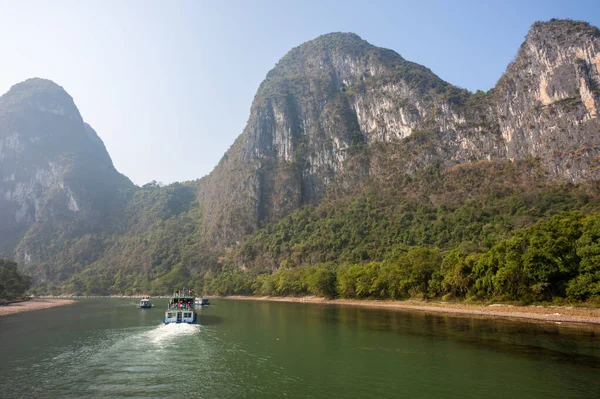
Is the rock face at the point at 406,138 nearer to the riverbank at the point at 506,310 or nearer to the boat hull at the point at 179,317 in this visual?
the riverbank at the point at 506,310

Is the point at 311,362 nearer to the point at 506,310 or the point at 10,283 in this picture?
the point at 506,310

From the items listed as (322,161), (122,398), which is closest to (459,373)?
(122,398)

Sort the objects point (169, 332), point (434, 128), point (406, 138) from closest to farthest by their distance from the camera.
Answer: point (169, 332) → point (434, 128) → point (406, 138)

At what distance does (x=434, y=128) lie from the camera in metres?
148

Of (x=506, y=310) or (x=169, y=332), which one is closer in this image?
(x=169, y=332)

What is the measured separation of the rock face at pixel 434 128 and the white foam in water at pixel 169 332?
11153cm

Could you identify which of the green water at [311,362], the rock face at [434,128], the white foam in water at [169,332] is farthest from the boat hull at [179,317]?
the rock face at [434,128]

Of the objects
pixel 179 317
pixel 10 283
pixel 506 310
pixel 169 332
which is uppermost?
pixel 10 283

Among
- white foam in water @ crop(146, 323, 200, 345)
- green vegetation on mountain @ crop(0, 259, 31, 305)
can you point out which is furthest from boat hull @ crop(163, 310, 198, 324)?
green vegetation on mountain @ crop(0, 259, 31, 305)

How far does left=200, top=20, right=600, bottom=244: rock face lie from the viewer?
10919cm

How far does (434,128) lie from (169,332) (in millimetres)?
137270

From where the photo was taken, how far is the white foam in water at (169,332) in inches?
1438

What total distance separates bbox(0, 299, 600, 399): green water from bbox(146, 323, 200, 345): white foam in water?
0.72ft

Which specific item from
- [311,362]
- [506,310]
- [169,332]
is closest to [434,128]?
[506,310]
